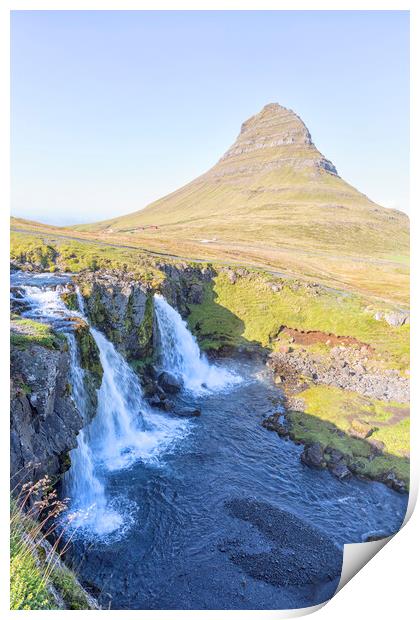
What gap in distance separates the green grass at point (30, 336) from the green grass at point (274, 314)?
46.1 feet

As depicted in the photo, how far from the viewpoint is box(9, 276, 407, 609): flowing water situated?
8.21 metres

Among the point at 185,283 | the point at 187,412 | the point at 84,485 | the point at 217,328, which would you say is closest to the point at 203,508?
the point at 84,485

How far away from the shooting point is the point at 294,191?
267 ft

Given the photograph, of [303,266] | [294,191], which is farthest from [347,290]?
[294,191]

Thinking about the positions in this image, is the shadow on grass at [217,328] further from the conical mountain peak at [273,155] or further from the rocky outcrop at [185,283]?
the conical mountain peak at [273,155]

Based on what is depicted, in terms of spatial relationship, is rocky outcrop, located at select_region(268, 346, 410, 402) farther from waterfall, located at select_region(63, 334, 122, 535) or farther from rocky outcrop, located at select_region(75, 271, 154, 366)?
waterfall, located at select_region(63, 334, 122, 535)

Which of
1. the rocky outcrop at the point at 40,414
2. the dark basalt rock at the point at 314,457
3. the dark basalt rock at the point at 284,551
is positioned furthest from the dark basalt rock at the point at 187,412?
→ the rocky outcrop at the point at 40,414

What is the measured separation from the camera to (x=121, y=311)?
55.8 feet

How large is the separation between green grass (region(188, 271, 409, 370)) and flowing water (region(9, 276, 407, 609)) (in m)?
7.87

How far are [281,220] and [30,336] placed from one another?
5745cm

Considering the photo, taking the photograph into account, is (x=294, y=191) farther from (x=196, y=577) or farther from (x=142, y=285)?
(x=196, y=577)

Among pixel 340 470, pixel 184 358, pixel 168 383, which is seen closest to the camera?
pixel 340 470

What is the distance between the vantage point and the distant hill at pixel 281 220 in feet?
78.6
